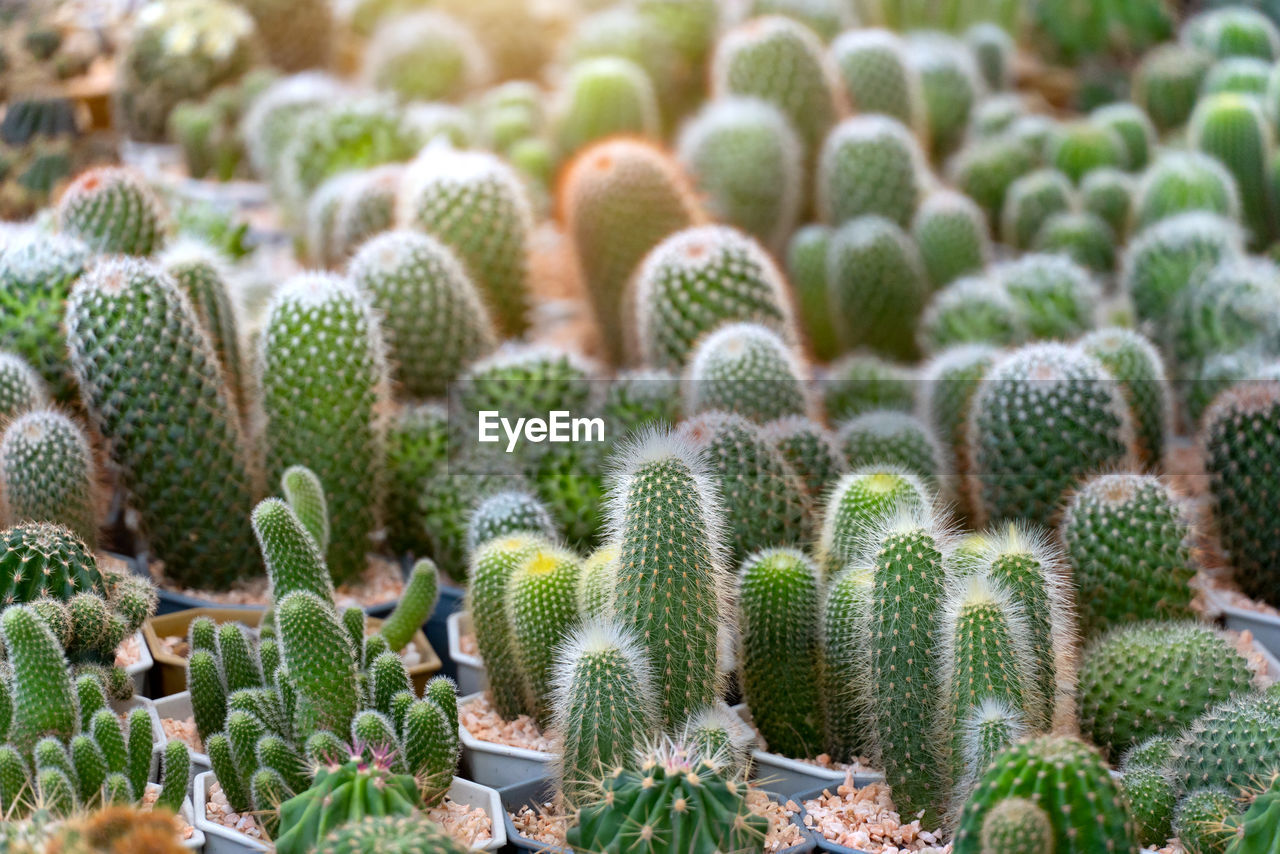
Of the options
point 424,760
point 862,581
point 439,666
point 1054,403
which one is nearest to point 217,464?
point 439,666

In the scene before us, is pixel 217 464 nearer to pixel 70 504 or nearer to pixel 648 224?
pixel 70 504

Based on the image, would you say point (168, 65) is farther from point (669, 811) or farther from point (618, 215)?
point (669, 811)

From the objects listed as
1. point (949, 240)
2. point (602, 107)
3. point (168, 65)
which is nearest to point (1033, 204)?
point (949, 240)

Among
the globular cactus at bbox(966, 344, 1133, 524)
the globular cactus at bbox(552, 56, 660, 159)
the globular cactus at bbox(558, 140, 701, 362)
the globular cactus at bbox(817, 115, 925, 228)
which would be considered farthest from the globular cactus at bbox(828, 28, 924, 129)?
the globular cactus at bbox(966, 344, 1133, 524)

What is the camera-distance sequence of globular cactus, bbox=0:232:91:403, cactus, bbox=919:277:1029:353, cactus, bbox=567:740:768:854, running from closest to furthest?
cactus, bbox=567:740:768:854
globular cactus, bbox=0:232:91:403
cactus, bbox=919:277:1029:353

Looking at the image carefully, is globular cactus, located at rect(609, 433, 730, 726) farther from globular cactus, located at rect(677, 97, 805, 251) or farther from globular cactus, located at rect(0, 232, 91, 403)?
globular cactus, located at rect(677, 97, 805, 251)

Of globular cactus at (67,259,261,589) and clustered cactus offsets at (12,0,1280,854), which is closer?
clustered cactus offsets at (12,0,1280,854)
